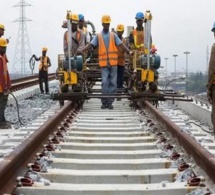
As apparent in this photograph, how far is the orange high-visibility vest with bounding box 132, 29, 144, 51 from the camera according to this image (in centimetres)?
1117

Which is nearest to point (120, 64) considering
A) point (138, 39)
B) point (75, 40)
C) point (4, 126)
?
point (138, 39)

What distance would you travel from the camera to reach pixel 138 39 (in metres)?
11.3

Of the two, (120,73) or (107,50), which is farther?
(120,73)

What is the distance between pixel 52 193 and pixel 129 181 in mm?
774

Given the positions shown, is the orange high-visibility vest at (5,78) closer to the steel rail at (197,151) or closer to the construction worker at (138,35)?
the steel rail at (197,151)

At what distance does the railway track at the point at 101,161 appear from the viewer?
12.2ft

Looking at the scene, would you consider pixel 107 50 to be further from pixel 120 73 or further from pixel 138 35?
pixel 120 73

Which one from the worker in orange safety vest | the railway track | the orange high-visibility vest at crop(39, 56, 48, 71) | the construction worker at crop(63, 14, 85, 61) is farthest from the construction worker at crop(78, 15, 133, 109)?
the orange high-visibility vest at crop(39, 56, 48, 71)

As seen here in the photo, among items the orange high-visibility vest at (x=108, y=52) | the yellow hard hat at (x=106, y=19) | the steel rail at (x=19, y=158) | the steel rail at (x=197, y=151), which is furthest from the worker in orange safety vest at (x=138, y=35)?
the steel rail at (x=19, y=158)

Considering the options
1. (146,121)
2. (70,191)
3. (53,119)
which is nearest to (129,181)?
(70,191)

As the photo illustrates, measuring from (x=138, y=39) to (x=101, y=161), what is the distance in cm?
693

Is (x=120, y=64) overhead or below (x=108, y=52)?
below

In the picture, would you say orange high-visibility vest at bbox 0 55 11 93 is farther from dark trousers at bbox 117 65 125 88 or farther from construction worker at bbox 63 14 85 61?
dark trousers at bbox 117 65 125 88

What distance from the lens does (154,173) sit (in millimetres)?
4207
